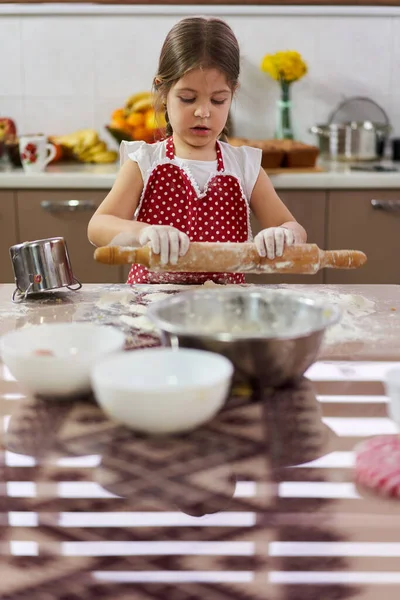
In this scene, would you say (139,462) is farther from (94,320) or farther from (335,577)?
(94,320)

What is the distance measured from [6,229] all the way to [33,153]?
26 centimetres

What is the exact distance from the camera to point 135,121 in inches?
106

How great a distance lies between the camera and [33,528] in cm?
59

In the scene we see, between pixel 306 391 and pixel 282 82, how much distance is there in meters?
2.12

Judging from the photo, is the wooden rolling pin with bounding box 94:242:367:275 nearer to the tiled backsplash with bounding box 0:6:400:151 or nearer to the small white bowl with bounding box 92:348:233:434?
the small white bowl with bounding box 92:348:233:434

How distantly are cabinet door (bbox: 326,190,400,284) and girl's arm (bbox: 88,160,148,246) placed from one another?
0.92 meters

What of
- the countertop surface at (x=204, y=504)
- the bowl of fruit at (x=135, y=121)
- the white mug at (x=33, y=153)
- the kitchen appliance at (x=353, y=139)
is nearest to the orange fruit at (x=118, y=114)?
the bowl of fruit at (x=135, y=121)

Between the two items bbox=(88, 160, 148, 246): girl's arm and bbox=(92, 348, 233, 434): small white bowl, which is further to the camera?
bbox=(88, 160, 148, 246): girl's arm

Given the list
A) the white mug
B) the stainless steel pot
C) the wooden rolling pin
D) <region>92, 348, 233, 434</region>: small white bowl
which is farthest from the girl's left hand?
the white mug

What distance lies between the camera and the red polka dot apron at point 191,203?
1.71 metres

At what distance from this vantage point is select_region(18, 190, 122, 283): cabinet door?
7.97 ft

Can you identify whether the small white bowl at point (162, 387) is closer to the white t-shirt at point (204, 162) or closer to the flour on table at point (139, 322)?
the flour on table at point (139, 322)

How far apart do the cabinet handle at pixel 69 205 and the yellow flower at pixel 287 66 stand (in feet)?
2.90

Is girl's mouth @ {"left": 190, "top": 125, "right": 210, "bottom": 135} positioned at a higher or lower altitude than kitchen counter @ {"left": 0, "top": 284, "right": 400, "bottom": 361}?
higher
